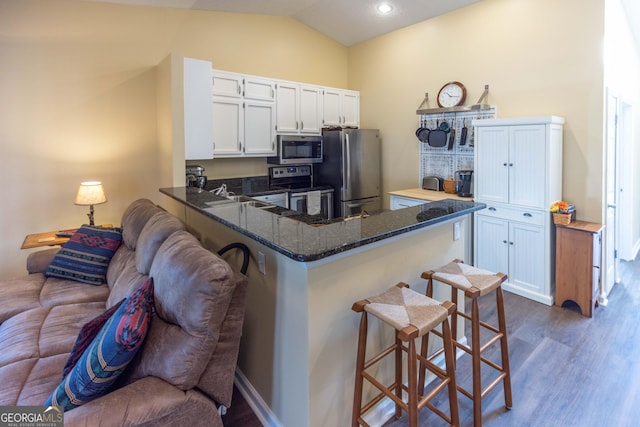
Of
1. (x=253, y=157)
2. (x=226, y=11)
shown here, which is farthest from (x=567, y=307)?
(x=226, y=11)

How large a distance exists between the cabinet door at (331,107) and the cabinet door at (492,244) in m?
2.42

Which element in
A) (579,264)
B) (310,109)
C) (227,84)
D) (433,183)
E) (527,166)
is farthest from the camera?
(310,109)

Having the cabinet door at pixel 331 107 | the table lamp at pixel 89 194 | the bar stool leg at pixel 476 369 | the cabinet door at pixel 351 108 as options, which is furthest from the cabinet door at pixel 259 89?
the bar stool leg at pixel 476 369

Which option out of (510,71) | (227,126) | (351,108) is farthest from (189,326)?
(351,108)

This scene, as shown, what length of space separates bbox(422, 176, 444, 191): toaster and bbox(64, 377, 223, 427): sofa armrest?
3.70 meters

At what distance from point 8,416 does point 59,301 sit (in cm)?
117

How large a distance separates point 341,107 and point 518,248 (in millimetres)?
3027

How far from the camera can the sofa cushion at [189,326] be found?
1439 millimetres

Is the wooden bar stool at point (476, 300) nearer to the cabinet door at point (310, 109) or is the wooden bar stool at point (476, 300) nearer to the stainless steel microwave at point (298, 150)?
the stainless steel microwave at point (298, 150)

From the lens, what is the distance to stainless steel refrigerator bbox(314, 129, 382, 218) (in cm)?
476

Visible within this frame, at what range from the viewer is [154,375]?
1465 millimetres

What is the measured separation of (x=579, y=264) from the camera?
3127 mm

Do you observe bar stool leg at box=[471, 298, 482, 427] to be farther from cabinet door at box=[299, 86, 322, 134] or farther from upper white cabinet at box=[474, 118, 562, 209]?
cabinet door at box=[299, 86, 322, 134]

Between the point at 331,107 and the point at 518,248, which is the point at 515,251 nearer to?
the point at 518,248
